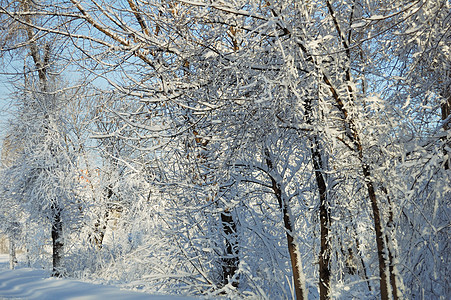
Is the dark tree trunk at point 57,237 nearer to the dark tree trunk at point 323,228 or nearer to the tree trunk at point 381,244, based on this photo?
the dark tree trunk at point 323,228

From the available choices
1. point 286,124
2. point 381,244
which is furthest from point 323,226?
point 286,124

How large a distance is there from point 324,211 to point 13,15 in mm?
4906

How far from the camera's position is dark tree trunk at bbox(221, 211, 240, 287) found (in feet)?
22.2

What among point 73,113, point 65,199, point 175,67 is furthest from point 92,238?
point 175,67

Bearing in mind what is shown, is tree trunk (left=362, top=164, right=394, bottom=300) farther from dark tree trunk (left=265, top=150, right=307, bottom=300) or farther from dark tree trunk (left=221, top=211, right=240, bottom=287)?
dark tree trunk (left=221, top=211, right=240, bottom=287)

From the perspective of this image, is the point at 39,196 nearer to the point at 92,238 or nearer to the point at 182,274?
the point at 92,238

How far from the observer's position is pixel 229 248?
6984mm

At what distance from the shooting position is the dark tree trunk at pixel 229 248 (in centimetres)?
676

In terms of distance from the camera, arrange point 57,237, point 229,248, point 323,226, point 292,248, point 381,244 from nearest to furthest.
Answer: point 381,244
point 323,226
point 292,248
point 229,248
point 57,237

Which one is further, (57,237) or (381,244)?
(57,237)

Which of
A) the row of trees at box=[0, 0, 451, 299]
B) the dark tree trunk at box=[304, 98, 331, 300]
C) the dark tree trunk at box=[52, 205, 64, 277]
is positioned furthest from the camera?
the dark tree trunk at box=[52, 205, 64, 277]

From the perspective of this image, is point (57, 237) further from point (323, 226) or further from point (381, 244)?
point (381, 244)

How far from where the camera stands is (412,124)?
4223mm

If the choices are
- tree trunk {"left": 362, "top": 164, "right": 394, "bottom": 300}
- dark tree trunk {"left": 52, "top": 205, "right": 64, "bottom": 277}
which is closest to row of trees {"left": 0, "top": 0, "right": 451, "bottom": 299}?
tree trunk {"left": 362, "top": 164, "right": 394, "bottom": 300}
